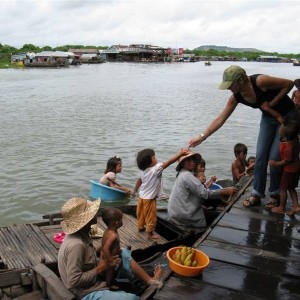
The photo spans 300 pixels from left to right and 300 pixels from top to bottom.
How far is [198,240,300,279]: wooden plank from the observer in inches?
153

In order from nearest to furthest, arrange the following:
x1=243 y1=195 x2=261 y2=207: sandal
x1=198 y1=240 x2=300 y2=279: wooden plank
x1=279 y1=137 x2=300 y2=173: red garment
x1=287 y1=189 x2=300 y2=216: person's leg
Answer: x1=198 y1=240 x2=300 y2=279: wooden plank → x1=279 y1=137 x2=300 y2=173: red garment → x1=287 y1=189 x2=300 y2=216: person's leg → x1=243 y1=195 x2=261 y2=207: sandal

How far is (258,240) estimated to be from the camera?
4566 mm

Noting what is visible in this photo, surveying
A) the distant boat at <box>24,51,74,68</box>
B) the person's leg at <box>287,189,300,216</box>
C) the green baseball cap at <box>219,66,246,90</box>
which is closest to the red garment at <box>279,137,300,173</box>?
the person's leg at <box>287,189,300,216</box>

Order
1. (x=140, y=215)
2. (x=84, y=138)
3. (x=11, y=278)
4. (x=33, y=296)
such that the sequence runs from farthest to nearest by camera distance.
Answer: (x=84, y=138) → (x=140, y=215) → (x=11, y=278) → (x=33, y=296)

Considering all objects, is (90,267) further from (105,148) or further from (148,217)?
(105,148)

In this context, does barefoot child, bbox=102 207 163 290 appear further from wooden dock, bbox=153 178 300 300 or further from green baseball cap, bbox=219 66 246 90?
green baseball cap, bbox=219 66 246 90

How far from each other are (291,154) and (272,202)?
2.76 ft

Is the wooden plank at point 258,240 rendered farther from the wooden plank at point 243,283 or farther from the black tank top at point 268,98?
the black tank top at point 268,98

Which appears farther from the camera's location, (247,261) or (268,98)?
(268,98)

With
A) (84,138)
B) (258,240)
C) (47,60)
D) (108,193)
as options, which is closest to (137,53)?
(47,60)

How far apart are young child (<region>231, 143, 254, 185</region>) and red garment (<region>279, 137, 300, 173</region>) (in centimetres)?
315

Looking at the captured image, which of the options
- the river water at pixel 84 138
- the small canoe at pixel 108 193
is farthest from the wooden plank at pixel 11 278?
the river water at pixel 84 138

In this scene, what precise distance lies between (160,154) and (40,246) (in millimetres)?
8540

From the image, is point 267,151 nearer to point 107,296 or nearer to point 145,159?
point 145,159
